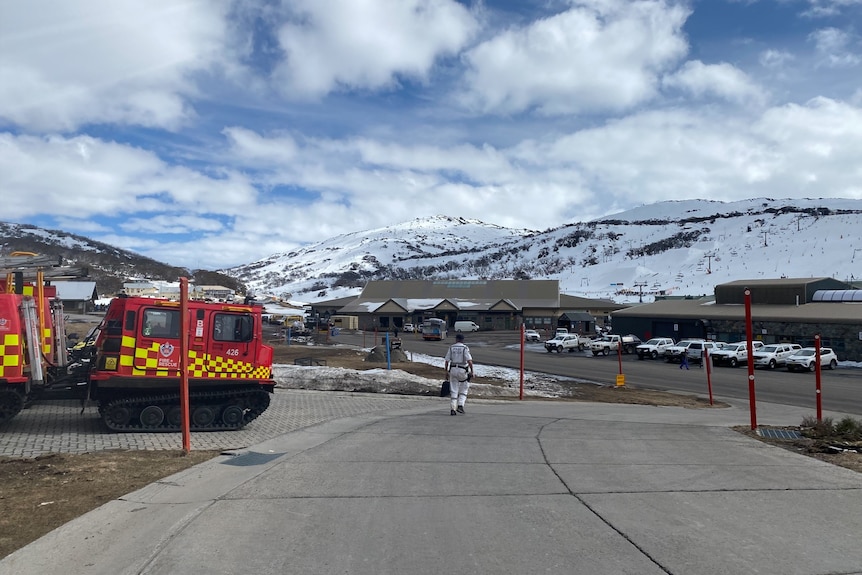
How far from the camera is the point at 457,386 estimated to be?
14109mm

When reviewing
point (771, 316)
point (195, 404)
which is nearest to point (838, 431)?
point (195, 404)

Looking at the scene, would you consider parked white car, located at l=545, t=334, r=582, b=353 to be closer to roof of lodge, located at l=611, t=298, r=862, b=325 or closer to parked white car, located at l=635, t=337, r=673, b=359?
parked white car, located at l=635, t=337, r=673, b=359

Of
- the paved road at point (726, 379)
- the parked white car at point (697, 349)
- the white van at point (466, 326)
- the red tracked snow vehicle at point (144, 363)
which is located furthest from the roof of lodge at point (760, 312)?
the red tracked snow vehicle at point (144, 363)

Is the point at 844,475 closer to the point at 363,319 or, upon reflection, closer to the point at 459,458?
the point at 459,458

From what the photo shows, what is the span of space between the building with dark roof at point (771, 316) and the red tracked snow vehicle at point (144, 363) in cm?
3533

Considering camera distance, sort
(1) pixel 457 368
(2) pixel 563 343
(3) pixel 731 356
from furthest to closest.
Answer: (2) pixel 563 343, (3) pixel 731 356, (1) pixel 457 368

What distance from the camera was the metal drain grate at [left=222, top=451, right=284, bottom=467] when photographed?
29.5ft

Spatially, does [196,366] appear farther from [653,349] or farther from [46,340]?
[653,349]

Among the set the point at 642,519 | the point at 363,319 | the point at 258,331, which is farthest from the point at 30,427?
the point at 363,319

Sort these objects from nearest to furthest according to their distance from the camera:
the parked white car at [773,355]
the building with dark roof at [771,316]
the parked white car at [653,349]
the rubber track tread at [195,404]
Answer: the rubber track tread at [195,404]
the parked white car at [773,355]
the building with dark roof at [771,316]
the parked white car at [653,349]

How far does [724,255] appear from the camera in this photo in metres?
158

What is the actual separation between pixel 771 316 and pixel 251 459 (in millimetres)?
44209

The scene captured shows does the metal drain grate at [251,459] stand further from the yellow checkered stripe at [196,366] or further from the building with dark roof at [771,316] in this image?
the building with dark roof at [771,316]

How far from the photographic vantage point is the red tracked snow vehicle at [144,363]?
11352 mm
